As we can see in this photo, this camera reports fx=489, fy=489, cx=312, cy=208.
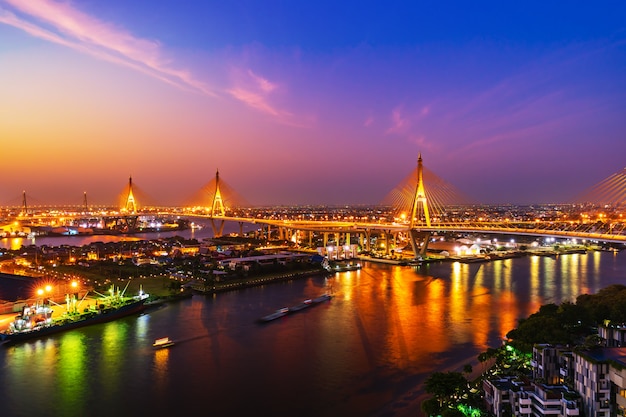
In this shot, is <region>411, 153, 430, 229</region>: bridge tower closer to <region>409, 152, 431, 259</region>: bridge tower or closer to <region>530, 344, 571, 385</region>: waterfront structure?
<region>409, 152, 431, 259</region>: bridge tower

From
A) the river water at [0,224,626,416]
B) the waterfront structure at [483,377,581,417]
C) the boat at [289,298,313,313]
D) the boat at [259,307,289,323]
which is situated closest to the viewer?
the waterfront structure at [483,377,581,417]

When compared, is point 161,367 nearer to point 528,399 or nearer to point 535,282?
point 528,399

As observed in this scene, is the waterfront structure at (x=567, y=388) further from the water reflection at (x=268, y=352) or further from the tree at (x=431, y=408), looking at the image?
the water reflection at (x=268, y=352)

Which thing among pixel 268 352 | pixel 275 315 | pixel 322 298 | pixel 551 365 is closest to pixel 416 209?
pixel 322 298

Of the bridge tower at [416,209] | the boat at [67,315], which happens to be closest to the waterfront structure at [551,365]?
the boat at [67,315]

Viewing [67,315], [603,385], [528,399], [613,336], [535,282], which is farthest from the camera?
[535,282]

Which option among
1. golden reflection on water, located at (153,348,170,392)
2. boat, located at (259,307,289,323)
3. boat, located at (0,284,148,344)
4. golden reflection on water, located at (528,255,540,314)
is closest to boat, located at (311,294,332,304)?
boat, located at (259,307,289,323)
